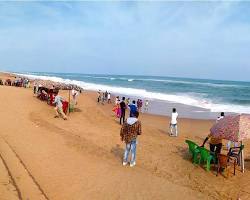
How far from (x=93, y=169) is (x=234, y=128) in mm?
4117

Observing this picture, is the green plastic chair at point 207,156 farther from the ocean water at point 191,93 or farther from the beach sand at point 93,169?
the ocean water at point 191,93

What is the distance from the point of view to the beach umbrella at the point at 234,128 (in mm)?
9025

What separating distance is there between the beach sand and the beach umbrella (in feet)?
3.88

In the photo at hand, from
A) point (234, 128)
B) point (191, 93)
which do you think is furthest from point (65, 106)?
point (191, 93)

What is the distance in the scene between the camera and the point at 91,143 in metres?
12.2

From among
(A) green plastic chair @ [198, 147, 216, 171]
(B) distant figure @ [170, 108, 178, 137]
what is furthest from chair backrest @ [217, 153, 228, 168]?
(B) distant figure @ [170, 108, 178, 137]

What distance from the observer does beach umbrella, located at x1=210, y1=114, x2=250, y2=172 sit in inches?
355

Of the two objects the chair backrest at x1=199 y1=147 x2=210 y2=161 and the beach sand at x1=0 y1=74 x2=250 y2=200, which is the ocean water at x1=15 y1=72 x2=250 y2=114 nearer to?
the beach sand at x1=0 y1=74 x2=250 y2=200

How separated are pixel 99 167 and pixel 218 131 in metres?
3.65

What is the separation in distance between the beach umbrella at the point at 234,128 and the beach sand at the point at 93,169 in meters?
1.18

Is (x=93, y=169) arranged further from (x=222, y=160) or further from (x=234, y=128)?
(x=234, y=128)

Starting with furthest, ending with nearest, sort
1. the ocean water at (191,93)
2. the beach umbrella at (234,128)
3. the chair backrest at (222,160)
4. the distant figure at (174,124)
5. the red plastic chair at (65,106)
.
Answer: the ocean water at (191,93), the red plastic chair at (65,106), the distant figure at (174,124), the chair backrest at (222,160), the beach umbrella at (234,128)

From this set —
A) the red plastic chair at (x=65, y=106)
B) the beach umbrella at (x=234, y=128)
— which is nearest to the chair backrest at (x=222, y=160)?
the beach umbrella at (x=234, y=128)

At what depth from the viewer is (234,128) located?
364 inches
